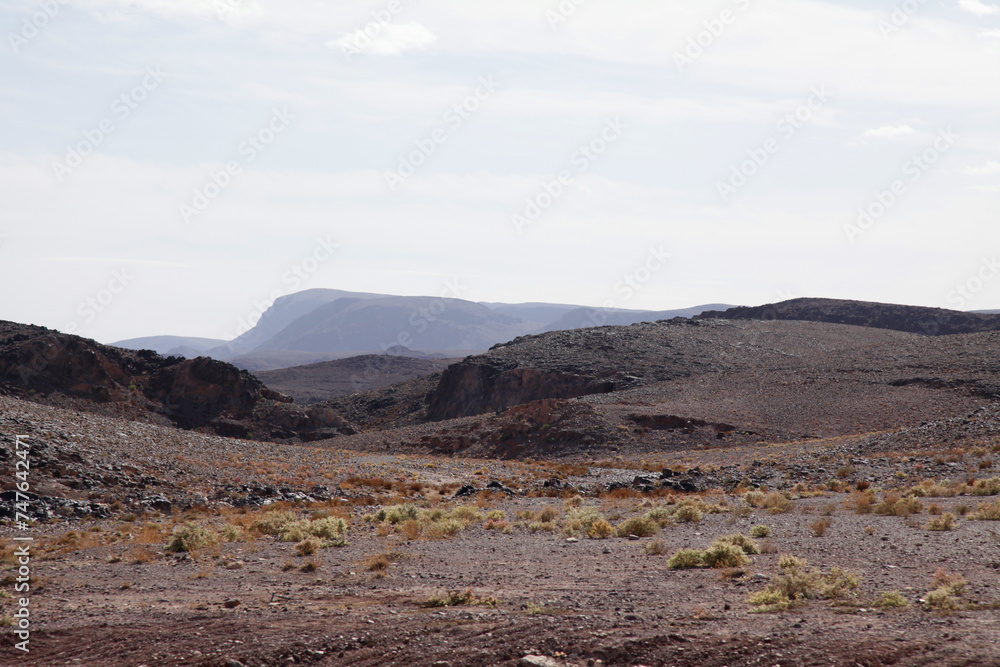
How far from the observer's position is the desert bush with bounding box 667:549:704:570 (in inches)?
428

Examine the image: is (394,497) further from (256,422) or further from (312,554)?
(256,422)

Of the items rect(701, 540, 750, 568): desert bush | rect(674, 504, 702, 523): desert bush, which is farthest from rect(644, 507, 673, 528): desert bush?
rect(701, 540, 750, 568): desert bush

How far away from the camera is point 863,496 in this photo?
17.2 m

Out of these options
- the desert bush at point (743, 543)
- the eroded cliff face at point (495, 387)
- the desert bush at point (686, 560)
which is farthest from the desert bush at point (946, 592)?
the eroded cliff face at point (495, 387)

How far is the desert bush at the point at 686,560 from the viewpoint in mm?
10859

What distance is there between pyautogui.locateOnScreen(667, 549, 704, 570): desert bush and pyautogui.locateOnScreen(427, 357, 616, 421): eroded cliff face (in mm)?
49644

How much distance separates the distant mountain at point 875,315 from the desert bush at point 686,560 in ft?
305

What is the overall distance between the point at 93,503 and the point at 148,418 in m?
38.4

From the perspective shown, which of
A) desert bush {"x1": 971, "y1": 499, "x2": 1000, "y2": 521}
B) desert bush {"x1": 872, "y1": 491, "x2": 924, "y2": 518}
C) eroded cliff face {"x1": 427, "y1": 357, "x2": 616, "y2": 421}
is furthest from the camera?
eroded cliff face {"x1": 427, "y1": 357, "x2": 616, "y2": 421}

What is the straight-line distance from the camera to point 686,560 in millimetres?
10883

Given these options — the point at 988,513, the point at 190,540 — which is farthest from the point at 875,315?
the point at 190,540

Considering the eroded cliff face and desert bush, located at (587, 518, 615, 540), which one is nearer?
desert bush, located at (587, 518, 615, 540)

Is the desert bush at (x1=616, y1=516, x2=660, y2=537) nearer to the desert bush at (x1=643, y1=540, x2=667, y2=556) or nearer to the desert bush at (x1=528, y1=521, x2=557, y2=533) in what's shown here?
the desert bush at (x1=528, y1=521, x2=557, y2=533)

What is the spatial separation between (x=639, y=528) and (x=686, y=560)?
3.60 meters
